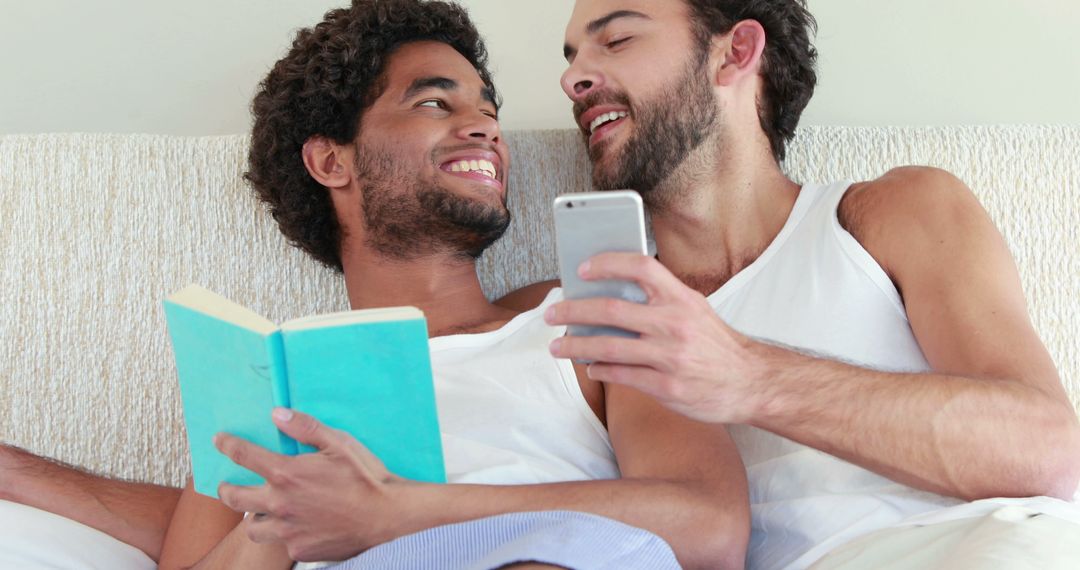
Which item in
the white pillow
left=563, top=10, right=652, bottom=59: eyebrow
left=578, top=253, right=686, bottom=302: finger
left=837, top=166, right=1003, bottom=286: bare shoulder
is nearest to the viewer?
left=578, top=253, right=686, bottom=302: finger

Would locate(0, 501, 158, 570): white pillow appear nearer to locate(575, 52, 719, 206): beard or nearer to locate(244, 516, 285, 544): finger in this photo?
locate(244, 516, 285, 544): finger

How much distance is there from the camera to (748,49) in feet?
5.91

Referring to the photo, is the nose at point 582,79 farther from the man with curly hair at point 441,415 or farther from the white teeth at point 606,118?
the man with curly hair at point 441,415

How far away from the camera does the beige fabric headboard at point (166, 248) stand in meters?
1.72

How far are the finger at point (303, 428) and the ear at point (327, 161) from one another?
2.70 feet

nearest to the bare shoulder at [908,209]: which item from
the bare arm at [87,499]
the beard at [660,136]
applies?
the beard at [660,136]

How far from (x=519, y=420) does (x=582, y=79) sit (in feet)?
1.95

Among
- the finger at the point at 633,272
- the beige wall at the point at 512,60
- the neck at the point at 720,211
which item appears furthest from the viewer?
the beige wall at the point at 512,60

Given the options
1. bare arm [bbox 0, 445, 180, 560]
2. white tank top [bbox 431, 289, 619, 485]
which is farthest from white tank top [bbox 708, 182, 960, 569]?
bare arm [bbox 0, 445, 180, 560]

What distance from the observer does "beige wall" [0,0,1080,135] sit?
2102 millimetres

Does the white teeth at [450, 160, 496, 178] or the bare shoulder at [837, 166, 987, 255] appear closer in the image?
the bare shoulder at [837, 166, 987, 255]

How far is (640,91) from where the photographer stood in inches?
67.6

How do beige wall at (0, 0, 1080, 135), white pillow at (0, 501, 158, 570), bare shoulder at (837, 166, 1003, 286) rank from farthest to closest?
beige wall at (0, 0, 1080, 135)
bare shoulder at (837, 166, 1003, 286)
white pillow at (0, 501, 158, 570)

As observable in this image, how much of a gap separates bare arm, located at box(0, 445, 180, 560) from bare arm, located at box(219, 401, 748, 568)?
41 centimetres
